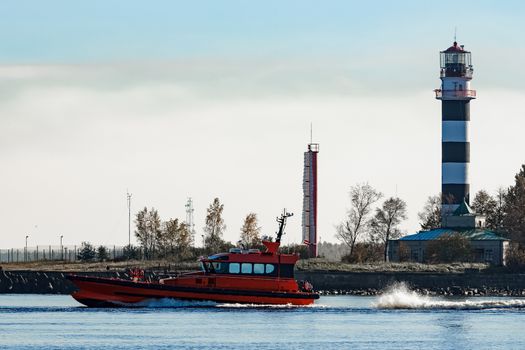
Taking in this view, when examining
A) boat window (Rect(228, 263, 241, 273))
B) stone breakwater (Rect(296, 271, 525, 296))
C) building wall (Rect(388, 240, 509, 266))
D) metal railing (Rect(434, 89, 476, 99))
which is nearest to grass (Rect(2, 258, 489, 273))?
stone breakwater (Rect(296, 271, 525, 296))

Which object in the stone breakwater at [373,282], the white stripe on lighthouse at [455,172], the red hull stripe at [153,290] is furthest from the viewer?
the white stripe on lighthouse at [455,172]

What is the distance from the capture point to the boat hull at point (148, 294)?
330 feet

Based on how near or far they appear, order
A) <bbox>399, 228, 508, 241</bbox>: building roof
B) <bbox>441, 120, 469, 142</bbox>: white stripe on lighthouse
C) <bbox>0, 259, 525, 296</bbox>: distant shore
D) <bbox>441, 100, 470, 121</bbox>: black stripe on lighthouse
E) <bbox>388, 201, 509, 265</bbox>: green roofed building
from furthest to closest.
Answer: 1. <bbox>441, 100, 470, 121</bbox>: black stripe on lighthouse
2. <bbox>399, 228, 508, 241</bbox>: building roof
3. <bbox>441, 120, 469, 142</bbox>: white stripe on lighthouse
4. <bbox>388, 201, 509, 265</bbox>: green roofed building
5. <bbox>0, 259, 525, 296</bbox>: distant shore

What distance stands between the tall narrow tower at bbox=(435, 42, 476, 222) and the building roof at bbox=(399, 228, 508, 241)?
186 centimetres

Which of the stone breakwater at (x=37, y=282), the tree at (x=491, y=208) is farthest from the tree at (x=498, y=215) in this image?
the stone breakwater at (x=37, y=282)

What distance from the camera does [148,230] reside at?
16962cm

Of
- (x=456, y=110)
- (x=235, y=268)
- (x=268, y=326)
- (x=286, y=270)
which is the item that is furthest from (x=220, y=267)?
(x=456, y=110)

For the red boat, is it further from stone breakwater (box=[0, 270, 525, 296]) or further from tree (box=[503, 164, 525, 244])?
tree (box=[503, 164, 525, 244])

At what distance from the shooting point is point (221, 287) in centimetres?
10062

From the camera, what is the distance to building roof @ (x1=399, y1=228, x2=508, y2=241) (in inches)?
6137

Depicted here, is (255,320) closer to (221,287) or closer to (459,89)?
(221,287)

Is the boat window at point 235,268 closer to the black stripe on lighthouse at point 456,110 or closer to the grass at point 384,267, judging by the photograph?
the grass at point 384,267

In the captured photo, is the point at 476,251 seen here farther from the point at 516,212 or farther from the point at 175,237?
the point at 175,237

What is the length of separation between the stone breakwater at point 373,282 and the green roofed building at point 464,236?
11.7 m
